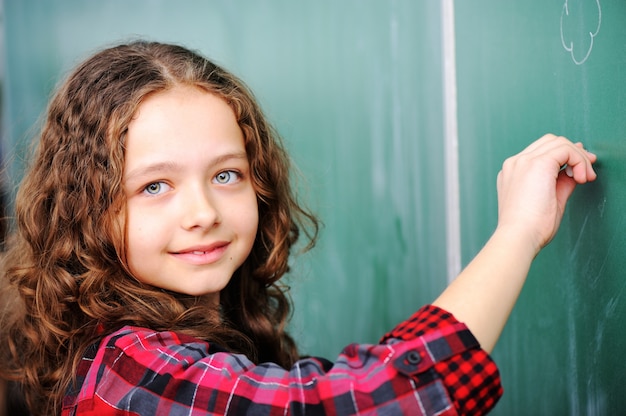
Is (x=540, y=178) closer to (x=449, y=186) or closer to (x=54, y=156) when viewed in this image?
(x=449, y=186)

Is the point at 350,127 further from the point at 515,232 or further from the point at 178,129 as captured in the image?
the point at 515,232

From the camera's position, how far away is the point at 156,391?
2.93 ft

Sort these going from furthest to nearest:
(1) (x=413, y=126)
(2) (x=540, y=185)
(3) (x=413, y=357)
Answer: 1. (1) (x=413, y=126)
2. (2) (x=540, y=185)
3. (3) (x=413, y=357)

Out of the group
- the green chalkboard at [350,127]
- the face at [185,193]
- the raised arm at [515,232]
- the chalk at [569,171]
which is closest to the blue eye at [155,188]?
the face at [185,193]

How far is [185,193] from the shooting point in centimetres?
106

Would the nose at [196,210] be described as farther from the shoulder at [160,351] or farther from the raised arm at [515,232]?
the raised arm at [515,232]

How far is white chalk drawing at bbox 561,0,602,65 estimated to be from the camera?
97 cm

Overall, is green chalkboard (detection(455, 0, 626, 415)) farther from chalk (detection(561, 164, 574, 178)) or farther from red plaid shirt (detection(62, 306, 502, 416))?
red plaid shirt (detection(62, 306, 502, 416))

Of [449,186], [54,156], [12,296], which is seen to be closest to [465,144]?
[449,186]

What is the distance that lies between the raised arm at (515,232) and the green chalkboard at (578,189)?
0.18ft

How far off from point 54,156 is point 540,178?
2.39 feet

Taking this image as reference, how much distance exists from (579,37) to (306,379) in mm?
571

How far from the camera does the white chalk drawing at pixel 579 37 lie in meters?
0.97

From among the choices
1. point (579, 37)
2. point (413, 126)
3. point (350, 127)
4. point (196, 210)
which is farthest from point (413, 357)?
point (350, 127)
